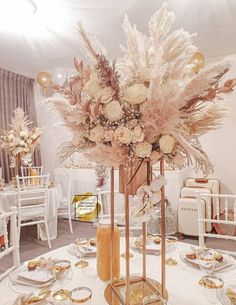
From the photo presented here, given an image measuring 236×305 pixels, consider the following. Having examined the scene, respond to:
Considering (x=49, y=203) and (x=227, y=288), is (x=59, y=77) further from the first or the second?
(x=227, y=288)

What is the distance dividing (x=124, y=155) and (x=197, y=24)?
3116mm

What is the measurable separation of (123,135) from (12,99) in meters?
4.88

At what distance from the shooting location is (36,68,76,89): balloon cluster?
4227mm

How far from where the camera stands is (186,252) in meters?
1.37

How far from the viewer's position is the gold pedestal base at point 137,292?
0.93 meters

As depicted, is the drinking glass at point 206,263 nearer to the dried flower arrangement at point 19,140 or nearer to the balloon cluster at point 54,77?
the dried flower arrangement at point 19,140

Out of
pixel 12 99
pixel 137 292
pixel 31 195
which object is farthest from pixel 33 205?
pixel 137 292

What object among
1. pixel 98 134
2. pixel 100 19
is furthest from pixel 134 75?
pixel 100 19

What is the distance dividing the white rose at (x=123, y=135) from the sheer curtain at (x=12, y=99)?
14.8ft

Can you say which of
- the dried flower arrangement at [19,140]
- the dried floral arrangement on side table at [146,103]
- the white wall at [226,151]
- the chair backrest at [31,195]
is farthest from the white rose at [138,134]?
the white wall at [226,151]

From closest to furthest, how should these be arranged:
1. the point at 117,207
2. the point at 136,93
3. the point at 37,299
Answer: the point at 136,93, the point at 37,299, the point at 117,207

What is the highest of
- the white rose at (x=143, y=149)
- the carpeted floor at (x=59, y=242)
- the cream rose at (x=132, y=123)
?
the cream rose at (x=132, y=123)

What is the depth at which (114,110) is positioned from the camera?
866mm

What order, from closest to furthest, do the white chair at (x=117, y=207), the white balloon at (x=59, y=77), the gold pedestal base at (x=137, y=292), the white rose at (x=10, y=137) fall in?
1. the gold pedestal base at (x=137, y=292)
2. the white chair at (x=117, y=207)
3. the white rose at (x=10, y=137)
4. the white balloon at (x=59, y=77)
